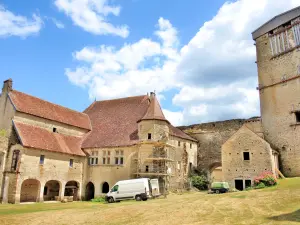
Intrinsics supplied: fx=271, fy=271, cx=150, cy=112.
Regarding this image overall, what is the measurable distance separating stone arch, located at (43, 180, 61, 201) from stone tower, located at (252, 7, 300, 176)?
2225 cm

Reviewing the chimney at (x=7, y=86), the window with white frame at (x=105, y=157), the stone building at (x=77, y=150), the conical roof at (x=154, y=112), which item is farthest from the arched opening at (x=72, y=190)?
the chimney at (x=7, y=86)

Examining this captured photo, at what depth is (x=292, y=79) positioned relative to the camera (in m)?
26.7

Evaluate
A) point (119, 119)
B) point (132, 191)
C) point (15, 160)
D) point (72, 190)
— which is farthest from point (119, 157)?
point (15, 160)

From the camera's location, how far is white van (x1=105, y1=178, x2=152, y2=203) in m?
19.5

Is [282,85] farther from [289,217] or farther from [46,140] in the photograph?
[46,140]

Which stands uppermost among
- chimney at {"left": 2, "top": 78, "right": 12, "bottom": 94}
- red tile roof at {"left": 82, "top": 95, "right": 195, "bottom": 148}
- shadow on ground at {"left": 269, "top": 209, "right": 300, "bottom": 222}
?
chimney at {"left": 2, "top": 78, "right": 12, "bottom": 94}

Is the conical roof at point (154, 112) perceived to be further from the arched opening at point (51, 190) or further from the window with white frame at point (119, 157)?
the arched opening at point (51, 190)

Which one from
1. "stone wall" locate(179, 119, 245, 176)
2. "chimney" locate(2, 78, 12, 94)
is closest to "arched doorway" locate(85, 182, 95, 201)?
"chimney" locate(2, 78, 12, 94)

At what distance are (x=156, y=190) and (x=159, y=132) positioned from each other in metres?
6.42

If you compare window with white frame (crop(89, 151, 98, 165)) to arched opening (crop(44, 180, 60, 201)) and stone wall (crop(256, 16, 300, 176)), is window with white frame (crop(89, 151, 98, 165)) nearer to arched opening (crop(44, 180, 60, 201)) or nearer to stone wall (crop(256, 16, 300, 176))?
arched opening (crop(44, 180, 60, 201))

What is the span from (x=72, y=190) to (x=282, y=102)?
2304 centimetres

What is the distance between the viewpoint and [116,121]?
99.8ft

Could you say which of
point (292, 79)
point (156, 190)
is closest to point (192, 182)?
point (156, 190)

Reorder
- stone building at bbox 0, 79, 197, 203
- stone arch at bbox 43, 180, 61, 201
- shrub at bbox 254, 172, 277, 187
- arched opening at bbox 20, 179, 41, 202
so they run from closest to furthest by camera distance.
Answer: shrub at bbox 254, 172, 277, 187 → stone building at bbox 0, 79, 197, 203 → arched opening at bbox 20, 179, 41, 202 → stone arch at bbox 43, 180, 61, 201
